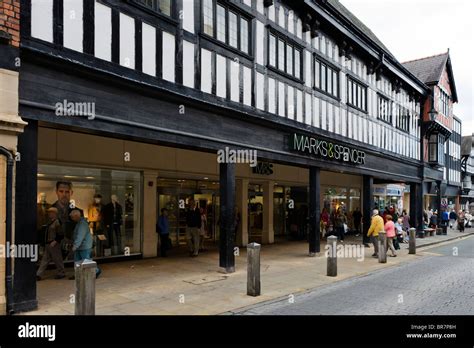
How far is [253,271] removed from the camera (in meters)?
8.07

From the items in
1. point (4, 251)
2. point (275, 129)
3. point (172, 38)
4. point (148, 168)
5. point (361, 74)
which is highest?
point (361, 74)

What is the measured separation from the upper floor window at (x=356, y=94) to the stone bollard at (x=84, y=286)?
13.3m

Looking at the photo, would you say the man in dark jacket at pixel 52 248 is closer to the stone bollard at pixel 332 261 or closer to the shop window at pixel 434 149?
the stone bollard at pixel 332 261

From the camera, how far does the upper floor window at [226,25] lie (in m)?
10.2

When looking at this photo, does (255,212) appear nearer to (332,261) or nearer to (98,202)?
(332,261)

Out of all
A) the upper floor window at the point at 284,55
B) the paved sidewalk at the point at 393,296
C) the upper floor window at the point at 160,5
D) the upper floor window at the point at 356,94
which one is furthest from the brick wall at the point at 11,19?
the upper floor window at the point at 356,94

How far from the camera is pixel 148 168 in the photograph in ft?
40.6

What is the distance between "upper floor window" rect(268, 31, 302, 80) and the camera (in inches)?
487

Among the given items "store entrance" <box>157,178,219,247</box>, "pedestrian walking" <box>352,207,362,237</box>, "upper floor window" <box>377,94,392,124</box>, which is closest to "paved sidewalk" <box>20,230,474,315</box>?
"store entrance" <box>157,178,219,247</box>

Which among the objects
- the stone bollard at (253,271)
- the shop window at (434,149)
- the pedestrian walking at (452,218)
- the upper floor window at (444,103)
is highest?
the upper floor window at (444,103)

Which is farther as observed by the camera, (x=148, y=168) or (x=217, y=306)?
(x=148, y=168)

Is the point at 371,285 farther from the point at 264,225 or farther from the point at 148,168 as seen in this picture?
the point at 264,225
